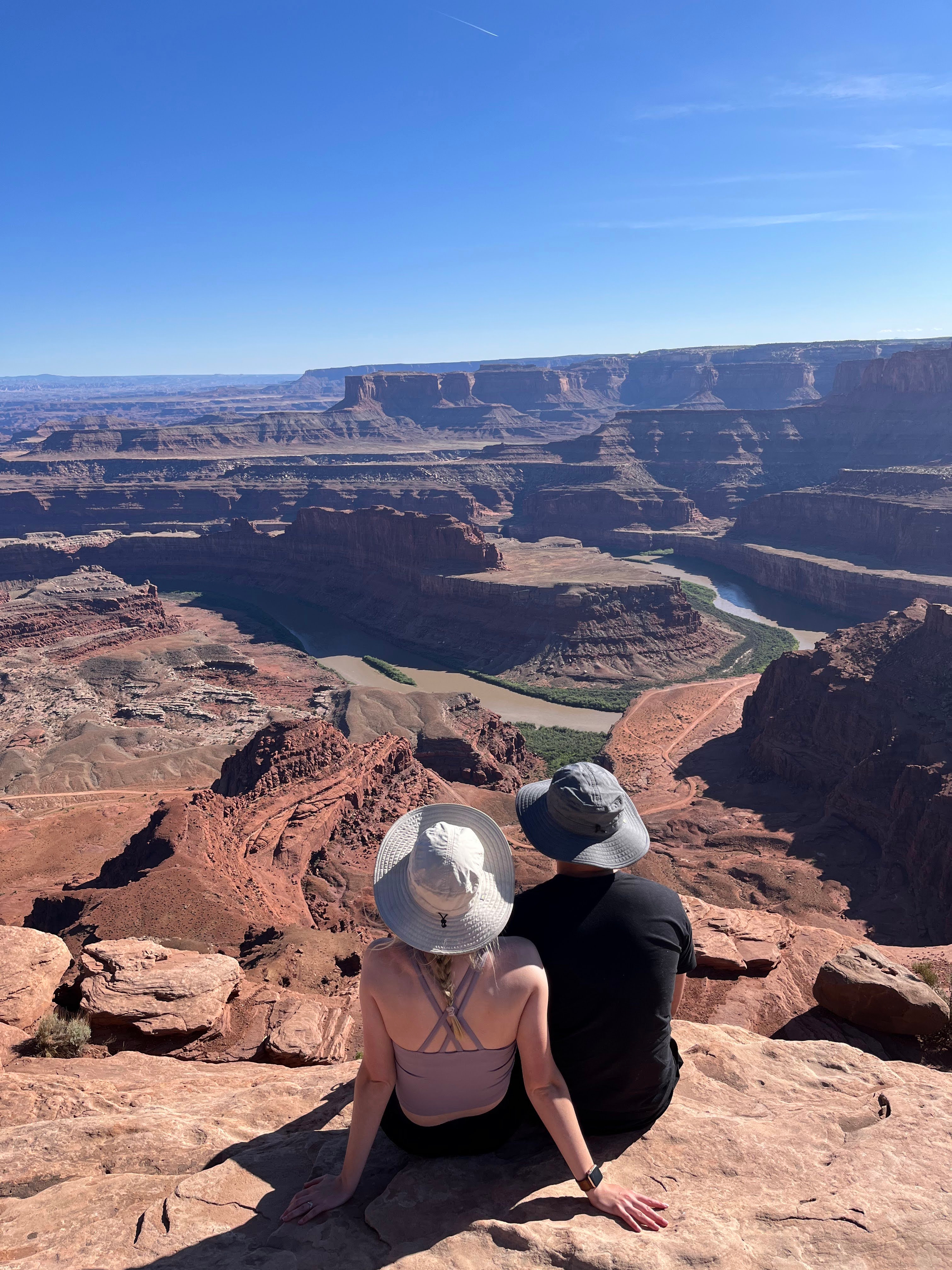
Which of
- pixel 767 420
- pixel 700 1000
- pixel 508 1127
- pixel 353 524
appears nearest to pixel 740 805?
pixel 700 1000

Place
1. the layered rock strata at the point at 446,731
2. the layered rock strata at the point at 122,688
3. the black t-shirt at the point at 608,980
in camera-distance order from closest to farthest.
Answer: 1. the black t-shirt at the point at 608,980
2. the layered rock strata at the point at 446,731
3. the layered rock strata at the point at 122,688

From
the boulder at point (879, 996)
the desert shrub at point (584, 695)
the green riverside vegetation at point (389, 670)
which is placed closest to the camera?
the boulder at point (879, 996)

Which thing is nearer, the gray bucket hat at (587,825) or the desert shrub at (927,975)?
the gray bucket hat at (587,825)

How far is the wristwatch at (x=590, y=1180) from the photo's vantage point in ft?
14.9

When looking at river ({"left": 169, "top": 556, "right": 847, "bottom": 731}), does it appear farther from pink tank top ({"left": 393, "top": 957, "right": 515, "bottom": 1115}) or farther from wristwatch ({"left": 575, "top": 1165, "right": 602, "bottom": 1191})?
wristwatch ({"left": 575, "top": 1165, "right": 602, "bottom": 1191})

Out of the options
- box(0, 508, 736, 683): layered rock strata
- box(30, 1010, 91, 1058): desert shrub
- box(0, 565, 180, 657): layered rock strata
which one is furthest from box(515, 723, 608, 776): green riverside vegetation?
box(0, 565, 180, 657): layered rock strata

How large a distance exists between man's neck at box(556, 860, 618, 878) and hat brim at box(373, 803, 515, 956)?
459mm

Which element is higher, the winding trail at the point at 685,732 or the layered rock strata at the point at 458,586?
the layered rock strata at the point at 458,586

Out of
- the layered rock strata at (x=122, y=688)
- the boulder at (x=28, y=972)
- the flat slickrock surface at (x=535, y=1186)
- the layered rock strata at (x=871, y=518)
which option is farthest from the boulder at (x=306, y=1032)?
the layered rock strata at (x=871, y=518)

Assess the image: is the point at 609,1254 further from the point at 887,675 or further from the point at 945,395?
the point at 945,395

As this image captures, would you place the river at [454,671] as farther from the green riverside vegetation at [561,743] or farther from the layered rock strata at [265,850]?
the layered rock strata at [265,850]

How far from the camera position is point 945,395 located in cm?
12544

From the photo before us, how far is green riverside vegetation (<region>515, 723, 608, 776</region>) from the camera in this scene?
4806 centimetres

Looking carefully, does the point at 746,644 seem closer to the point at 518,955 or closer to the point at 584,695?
the point at 584,695
